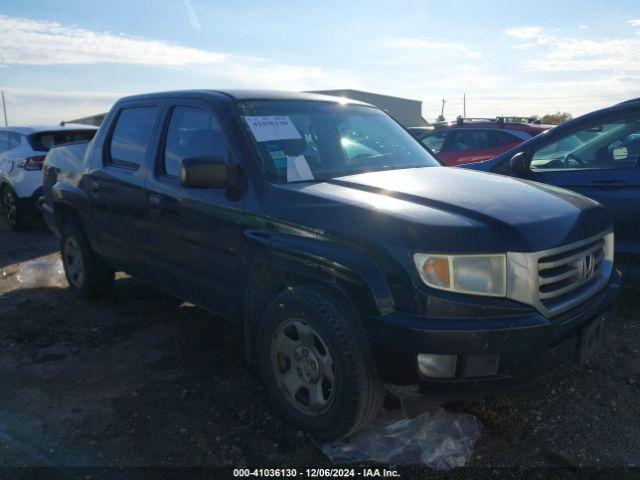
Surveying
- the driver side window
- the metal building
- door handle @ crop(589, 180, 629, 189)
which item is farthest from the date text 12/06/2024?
the metal building

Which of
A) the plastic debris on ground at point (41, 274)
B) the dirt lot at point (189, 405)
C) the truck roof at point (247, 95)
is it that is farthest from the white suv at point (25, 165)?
the truck roof at point (247, 95)

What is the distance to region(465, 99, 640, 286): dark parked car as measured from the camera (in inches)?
156

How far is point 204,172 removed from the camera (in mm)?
2850

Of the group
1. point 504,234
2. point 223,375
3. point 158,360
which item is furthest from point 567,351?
point 158,360

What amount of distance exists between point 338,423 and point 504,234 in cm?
118

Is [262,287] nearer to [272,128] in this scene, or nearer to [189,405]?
[189,405]

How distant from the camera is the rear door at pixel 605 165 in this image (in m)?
3.99

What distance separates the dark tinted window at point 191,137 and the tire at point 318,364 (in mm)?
1093

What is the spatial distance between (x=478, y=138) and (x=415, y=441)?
7449mm

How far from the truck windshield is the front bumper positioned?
1135 mm

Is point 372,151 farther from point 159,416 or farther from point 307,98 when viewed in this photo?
point 159,416

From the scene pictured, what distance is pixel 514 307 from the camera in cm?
230

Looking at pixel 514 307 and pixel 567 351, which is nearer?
pixel 514 307

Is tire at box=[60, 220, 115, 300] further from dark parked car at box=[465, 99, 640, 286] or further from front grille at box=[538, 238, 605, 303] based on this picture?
front grille at box=[538, 238, 605, 303]
